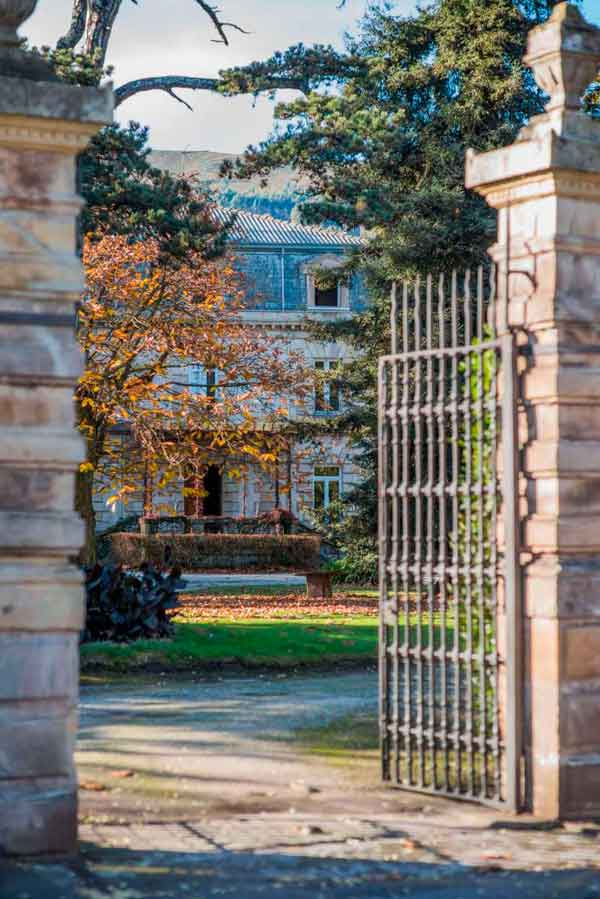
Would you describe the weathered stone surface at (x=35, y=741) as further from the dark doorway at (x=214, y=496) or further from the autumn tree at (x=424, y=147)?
the dark doorway at (x=214, y=496)

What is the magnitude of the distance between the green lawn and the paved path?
15.2ft

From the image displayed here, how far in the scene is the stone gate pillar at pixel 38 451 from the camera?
7.56 meters

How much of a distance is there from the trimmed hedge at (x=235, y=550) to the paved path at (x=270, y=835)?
28.5 metres

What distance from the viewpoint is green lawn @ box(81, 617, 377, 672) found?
54.3ft

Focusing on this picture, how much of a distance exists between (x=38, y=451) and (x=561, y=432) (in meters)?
2.99

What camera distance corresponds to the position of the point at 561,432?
28.7 ft

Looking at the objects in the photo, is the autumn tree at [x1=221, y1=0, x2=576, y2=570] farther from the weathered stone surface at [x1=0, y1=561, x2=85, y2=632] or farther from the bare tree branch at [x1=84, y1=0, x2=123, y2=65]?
the weathered stone surface at [x1=0, y1=561, x2=85, y2=632]

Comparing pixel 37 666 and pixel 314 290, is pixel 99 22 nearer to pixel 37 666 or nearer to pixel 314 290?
pixel 37 666

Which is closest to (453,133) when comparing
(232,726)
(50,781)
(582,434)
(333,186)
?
Answer: (333,186)

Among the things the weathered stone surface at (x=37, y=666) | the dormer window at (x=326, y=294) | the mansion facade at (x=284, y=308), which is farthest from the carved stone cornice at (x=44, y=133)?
the mansion facade at (x=284, y=308)

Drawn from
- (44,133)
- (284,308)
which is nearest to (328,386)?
(44,133)

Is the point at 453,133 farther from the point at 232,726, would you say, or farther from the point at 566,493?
the point at 566,493

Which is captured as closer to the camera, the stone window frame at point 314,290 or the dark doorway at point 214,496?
the stone window frame at point 314,290

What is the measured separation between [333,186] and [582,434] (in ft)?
50.6
